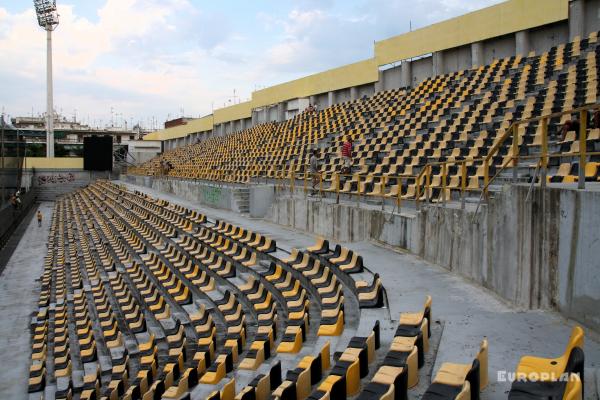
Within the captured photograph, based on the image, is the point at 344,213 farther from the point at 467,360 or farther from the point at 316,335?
the point at 467,360

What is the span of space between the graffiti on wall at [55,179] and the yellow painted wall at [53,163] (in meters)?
0.84

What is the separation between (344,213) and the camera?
12.0 meters

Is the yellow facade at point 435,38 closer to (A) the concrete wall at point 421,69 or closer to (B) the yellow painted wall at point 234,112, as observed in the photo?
(A) the concrete wall at point 421,69

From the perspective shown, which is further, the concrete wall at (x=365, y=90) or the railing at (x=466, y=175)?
the concrete wall at (x=365, y=90)

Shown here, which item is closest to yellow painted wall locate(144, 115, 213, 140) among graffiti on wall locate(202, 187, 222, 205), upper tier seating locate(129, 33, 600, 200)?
upper tier seating locate(129, 33, 600, 200)

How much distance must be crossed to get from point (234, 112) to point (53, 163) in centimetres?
1940

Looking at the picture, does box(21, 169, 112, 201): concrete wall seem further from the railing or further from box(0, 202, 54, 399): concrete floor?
the railing

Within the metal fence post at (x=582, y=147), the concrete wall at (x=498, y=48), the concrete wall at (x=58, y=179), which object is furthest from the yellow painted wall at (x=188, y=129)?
the metal fence post at (x=582, y=147)

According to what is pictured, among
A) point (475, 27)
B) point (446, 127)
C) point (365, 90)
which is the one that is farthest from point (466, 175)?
point (365, 90)

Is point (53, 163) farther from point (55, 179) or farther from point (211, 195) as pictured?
point (211, 195)

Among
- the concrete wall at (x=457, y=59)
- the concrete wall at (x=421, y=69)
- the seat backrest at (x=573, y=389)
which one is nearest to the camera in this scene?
the seat backrest at (x=573, y=389)

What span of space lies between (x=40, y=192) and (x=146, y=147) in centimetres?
1668

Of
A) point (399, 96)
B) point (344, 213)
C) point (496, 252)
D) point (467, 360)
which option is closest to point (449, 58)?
point (399, 96)

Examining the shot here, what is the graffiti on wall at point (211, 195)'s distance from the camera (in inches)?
831
